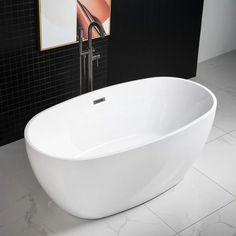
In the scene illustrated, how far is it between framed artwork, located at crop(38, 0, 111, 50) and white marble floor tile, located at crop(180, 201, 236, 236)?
1.55 meters

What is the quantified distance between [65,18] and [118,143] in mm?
1039

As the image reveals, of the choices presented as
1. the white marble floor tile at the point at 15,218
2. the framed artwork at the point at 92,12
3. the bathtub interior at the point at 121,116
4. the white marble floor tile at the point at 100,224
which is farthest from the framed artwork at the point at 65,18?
the white marble floor tile at the point at 100,224

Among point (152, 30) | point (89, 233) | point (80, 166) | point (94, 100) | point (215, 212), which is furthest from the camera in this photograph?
point (152, 30)

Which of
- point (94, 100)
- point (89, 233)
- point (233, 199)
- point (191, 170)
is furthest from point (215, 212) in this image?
point (94, 100)

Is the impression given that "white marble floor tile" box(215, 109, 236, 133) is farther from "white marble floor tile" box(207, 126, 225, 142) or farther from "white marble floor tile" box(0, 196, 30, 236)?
"white marble floor tile" box(0, 196, 30, 236)

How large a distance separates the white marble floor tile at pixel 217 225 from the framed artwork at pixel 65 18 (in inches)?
60.9

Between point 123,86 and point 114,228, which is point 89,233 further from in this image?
point 123,86

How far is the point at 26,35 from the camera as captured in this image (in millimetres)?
3885

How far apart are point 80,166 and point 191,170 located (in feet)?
4.10

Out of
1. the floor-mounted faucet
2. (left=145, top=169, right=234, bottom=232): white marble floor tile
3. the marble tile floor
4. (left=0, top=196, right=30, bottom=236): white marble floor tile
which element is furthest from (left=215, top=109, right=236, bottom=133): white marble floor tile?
(left=0, top=196, right=30, bottom=236): white marble floor tile

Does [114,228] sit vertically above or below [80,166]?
below

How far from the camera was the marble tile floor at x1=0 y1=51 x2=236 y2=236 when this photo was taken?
331 centimetres

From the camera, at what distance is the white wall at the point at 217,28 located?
5.62m

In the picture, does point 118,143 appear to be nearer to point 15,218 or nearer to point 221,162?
point 221,162
